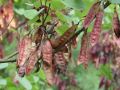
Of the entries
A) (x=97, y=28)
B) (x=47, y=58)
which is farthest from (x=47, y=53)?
(x=97, y=28)

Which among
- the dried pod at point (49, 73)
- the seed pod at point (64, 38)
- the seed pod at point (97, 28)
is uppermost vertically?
the seed pod at point (97, 28)

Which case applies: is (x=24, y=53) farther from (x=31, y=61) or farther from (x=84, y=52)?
(x=84, y=52)

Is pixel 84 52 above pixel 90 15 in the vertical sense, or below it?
below

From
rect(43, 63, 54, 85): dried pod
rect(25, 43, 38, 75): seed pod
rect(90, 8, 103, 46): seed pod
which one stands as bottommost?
rect(43, 63, 54, 85): dried pod

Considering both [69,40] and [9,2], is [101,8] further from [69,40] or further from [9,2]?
[9,2]

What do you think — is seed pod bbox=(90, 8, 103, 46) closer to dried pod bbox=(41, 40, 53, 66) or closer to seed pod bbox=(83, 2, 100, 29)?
seed pod bbox=(83, 2, 100, 29)

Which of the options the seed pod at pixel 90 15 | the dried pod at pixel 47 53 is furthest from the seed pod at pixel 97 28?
the dried pod at pixel 47 53

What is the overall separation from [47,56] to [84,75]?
15.3 feet

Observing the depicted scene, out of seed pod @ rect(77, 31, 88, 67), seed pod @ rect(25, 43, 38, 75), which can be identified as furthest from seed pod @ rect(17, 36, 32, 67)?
seed pod @ rect(77, 31, 88, 67)

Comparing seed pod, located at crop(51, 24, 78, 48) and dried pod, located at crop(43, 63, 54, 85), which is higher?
seed pod, located at crop(51, 24, 78, 48)

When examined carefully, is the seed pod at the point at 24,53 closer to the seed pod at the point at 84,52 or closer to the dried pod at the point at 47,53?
the dried pod at the point at 47,53

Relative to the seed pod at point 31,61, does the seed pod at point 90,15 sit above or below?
above

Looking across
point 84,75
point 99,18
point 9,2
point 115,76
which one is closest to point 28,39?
point 99,18

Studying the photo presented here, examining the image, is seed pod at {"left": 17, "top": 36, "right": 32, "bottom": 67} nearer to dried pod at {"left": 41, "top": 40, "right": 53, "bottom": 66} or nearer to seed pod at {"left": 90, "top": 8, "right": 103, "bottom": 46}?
dried pod at {"left": 41, "top": 40, "right": 53, "bottom": 66}
